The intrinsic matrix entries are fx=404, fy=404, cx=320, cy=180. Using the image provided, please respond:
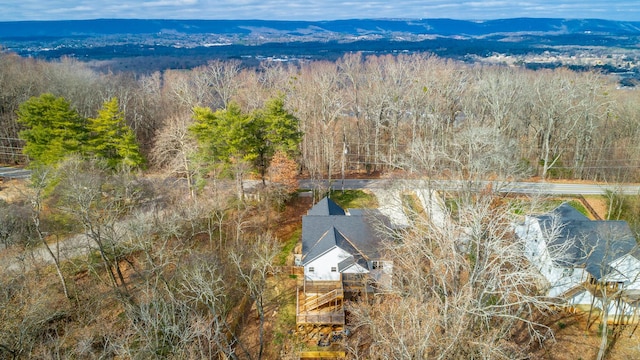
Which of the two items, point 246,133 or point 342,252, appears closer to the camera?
point 342,252

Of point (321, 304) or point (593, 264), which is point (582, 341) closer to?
point (593, 264)

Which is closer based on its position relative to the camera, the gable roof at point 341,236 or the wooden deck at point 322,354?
the wooden deck at point 322,354

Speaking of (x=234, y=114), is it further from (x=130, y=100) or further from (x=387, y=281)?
(x=130, y=100)

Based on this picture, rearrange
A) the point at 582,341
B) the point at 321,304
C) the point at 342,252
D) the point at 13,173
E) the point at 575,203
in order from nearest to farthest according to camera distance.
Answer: the point at 582,341 < the point at 321,304 < the point at 342,252 < the point at 575,203 < the point at 13,173

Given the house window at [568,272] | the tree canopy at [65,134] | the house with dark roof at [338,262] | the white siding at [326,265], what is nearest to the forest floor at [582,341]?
the house window at [568,272]

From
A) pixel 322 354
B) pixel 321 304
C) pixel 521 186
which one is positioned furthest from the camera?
pixel 521 186

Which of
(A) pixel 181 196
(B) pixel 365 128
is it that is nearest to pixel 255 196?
(A) pixel 181 196

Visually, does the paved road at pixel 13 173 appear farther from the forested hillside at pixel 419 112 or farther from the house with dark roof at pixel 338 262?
the house with dark roof at pixel 338 262

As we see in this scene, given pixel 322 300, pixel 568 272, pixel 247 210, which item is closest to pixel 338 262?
pixel 322 300
